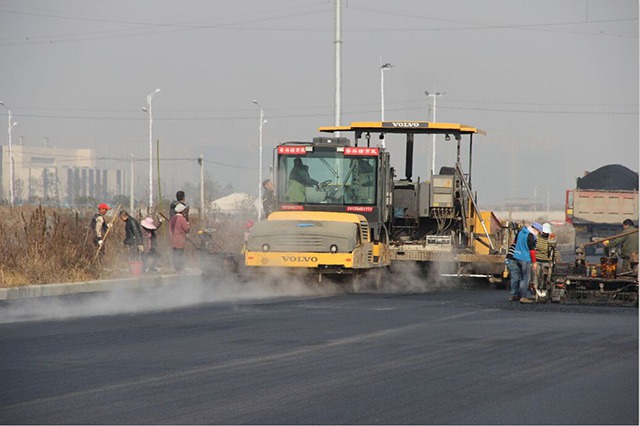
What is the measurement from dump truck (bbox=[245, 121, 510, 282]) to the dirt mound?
27.9 meters

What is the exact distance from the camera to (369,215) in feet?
86.8

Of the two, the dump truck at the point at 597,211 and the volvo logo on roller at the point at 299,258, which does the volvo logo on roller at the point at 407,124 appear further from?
the dump truck at the point at 597,211

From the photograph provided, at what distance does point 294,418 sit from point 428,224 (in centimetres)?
1937

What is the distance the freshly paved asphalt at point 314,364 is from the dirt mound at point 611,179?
35.7m

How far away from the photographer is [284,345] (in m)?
14.7

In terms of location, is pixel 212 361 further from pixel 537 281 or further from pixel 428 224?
pixel 428 224

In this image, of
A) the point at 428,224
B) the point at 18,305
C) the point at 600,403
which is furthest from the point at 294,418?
the point at 428,224

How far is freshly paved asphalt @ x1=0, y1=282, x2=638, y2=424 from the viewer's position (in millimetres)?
9945

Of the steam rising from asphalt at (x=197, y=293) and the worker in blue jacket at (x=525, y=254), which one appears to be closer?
the steam rising from asphalt at (x=197, y=293)

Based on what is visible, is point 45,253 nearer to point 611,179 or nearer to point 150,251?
point 150,251

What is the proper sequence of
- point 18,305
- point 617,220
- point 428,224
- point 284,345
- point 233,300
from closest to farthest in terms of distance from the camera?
1. point 284,345
2. point 18,305
3. point 233,300
4. point 428,224
5. point 617,220

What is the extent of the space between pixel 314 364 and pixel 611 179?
45788 mm

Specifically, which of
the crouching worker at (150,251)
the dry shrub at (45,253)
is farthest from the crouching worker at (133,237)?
the dry shrub at (45,253)

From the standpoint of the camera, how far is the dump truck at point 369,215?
24.6 meters
